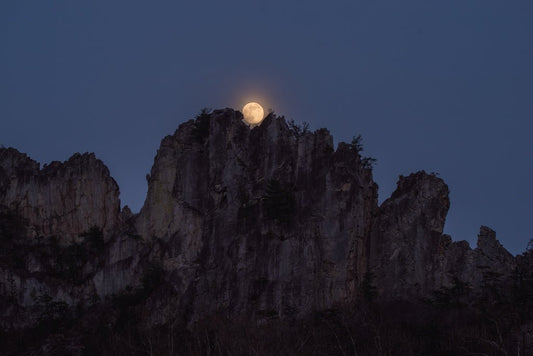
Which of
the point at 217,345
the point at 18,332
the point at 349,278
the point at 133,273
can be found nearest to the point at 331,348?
the point at 217,345

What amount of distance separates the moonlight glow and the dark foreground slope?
274 inches

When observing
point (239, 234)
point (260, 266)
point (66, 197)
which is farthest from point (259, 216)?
point (66, 197)

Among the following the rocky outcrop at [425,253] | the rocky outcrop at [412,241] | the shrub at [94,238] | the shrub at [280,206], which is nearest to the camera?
the rocky outcrop at [425,253]

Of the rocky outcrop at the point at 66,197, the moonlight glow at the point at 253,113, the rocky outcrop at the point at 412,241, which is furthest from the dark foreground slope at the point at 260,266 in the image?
the moonlight glow at the point at 253,113

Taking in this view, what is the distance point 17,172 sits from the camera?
211ft

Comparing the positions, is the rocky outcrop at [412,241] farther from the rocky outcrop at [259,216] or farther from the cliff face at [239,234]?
the rocky outcrop at [259,216]

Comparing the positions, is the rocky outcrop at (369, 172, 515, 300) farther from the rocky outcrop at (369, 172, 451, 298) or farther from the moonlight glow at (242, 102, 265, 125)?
the moonlight glow at (242, 102, 265, 125)

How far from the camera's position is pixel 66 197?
204 feet

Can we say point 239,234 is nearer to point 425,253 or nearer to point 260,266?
point 260,266

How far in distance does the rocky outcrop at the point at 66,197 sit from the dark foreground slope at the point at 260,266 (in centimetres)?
31

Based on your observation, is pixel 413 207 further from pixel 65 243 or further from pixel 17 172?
pixel 17 172

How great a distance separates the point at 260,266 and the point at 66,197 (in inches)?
963

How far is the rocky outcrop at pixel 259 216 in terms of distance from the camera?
152 feet

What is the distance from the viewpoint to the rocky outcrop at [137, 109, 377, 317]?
46.2 meters
